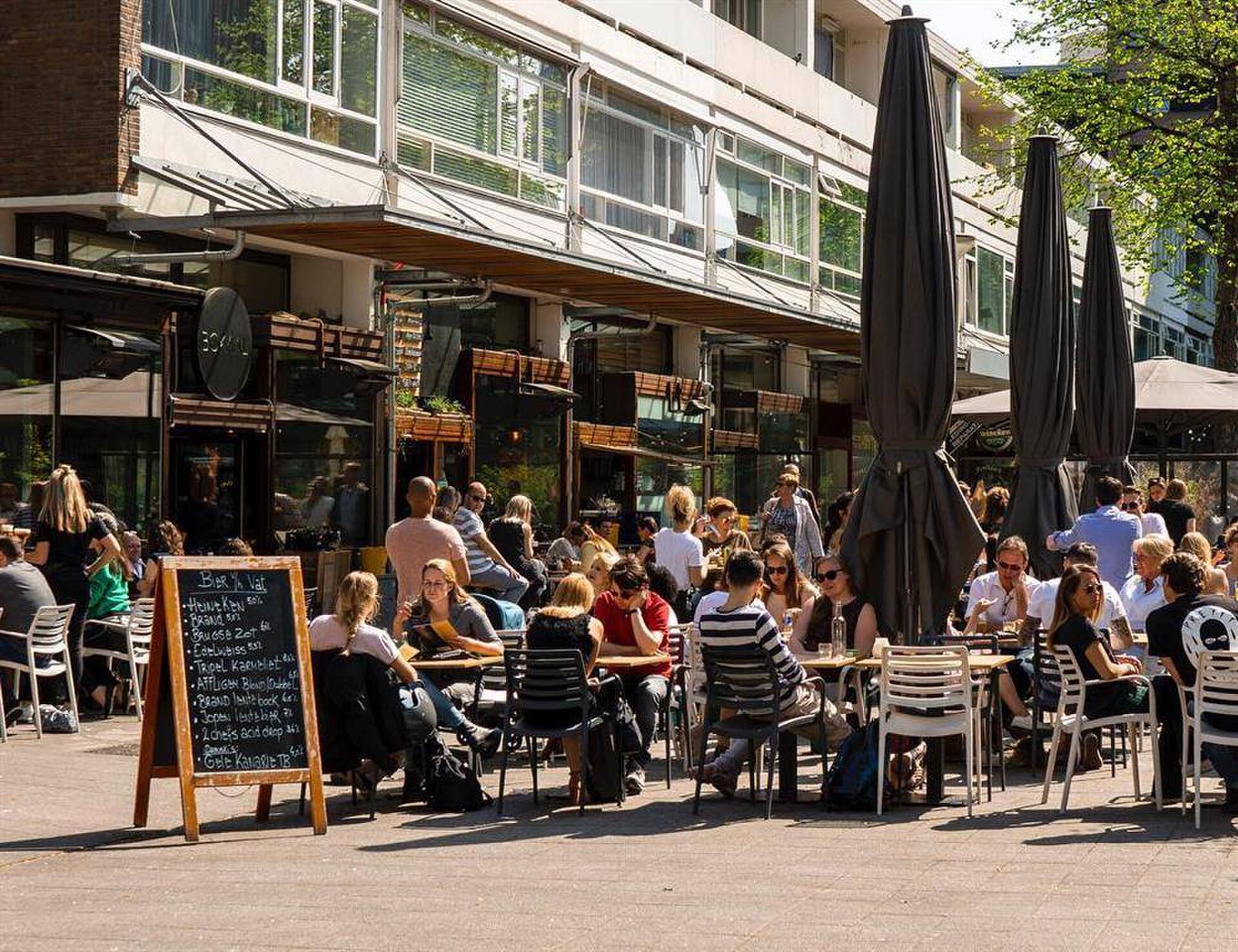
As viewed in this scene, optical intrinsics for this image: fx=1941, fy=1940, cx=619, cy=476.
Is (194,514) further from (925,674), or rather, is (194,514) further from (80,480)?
(925,674)

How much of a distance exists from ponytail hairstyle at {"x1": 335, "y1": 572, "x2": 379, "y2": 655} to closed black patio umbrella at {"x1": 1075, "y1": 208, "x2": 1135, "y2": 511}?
879cm

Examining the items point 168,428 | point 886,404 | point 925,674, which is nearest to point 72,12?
point 168,428

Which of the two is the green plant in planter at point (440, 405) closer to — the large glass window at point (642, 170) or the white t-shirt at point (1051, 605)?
the large glass window at point (642, 170)

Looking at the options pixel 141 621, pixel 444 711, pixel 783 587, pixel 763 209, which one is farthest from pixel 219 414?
pixel 763 209

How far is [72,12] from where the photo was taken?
17.9 meters

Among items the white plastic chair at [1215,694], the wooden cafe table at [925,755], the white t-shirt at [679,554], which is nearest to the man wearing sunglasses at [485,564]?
the white t-shirt at [679,554]

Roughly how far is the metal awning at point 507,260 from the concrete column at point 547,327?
1018mm

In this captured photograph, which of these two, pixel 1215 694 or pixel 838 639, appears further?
pixel 838 639

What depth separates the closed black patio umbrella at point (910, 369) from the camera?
11742 millimetres

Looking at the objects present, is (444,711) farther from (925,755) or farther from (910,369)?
(910,369)

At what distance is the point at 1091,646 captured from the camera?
36.4 feet

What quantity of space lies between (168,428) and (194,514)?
4.21 ft

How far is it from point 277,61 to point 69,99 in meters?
2.49

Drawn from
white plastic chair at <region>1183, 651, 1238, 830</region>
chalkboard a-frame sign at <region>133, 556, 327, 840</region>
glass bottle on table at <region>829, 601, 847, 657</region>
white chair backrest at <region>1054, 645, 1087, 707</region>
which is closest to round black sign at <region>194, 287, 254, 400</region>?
chalkboard a-frame sign at <region>133, 556, 327, 840</region>
